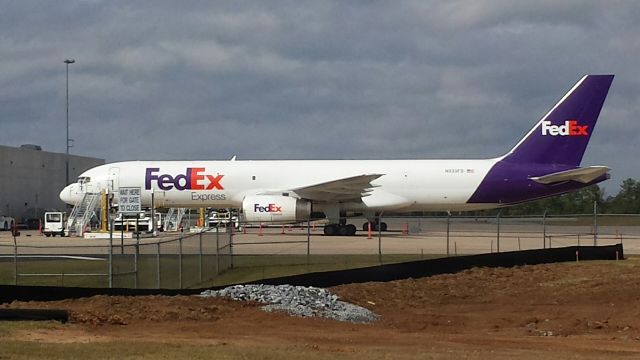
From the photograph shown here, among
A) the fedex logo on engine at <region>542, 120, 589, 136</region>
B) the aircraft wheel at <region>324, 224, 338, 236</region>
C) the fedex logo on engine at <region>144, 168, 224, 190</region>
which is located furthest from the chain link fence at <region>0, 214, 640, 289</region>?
the fedex logo on engine at <region>144, 168, 224, 190</region>

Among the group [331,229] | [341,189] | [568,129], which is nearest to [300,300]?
[341,189]

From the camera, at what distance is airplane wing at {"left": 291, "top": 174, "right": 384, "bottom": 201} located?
40688 mm

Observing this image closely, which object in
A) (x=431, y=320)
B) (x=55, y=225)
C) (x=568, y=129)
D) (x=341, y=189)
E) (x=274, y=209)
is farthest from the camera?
(x=55, y=225)

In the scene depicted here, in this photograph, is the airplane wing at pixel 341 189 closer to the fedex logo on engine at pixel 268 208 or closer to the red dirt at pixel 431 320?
the fedex logo on engine at pixel 268 208

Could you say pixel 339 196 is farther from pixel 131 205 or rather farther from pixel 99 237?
pixel 131 205

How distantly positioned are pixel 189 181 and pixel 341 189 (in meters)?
7.90

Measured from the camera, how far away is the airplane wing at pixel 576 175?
4034 centimetres

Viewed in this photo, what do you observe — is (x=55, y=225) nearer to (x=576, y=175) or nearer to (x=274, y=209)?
(x=274, y=209)

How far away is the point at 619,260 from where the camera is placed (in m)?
25.4

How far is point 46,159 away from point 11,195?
752 cm

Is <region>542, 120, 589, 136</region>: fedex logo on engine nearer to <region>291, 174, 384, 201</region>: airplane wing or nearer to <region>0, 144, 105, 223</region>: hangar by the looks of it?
<region>291, 174, 384, 201</region>: airplane wing

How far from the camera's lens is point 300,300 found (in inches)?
643

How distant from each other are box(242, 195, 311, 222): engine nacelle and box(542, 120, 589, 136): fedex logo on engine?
12.5 metres

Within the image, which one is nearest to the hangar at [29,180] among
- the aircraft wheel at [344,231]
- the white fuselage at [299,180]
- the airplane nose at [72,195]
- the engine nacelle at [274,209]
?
the airplane nose at [72,195]
